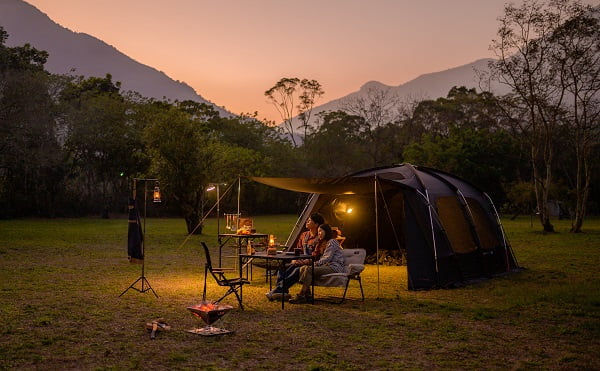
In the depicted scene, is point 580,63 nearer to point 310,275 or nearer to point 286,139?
point 310,275

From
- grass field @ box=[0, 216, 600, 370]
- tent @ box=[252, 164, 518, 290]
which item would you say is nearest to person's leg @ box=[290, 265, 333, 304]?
grass field @ box=[0, 216, 600, 370]

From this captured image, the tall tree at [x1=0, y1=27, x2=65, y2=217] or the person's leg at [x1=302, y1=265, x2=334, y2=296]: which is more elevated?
the tall tree at [x1=0, y1=27, x2=65, y2=217]

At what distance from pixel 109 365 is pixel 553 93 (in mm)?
25110

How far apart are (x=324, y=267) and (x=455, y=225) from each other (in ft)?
11.2

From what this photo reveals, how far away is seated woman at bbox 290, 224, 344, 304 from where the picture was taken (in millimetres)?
8617

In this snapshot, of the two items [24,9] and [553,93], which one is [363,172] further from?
[24,9]

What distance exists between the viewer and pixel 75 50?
111 m

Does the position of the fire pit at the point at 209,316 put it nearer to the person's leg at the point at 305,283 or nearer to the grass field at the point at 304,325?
the grass field at the point at 304,325

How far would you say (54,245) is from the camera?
17.7 metres

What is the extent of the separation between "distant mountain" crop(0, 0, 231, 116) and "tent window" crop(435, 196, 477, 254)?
94631mm

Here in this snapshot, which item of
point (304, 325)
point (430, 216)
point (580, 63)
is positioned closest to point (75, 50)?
point (580, 63)

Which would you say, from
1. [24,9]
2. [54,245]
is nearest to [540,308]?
[54,245]

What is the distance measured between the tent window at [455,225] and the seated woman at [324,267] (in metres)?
2.65

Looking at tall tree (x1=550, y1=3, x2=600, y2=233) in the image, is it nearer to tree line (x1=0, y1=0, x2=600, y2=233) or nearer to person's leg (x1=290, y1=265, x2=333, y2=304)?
tree line (x1=0, y1=0, x2=600, y2=233)
